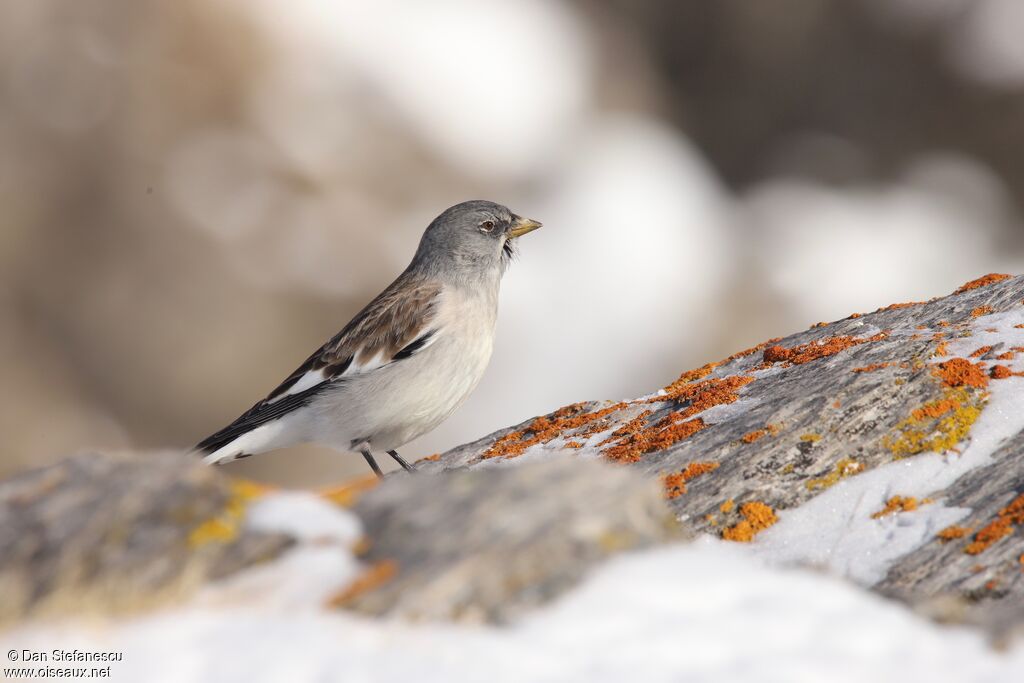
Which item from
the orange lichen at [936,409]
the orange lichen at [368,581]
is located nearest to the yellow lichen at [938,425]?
the orange lichen at [936,409]

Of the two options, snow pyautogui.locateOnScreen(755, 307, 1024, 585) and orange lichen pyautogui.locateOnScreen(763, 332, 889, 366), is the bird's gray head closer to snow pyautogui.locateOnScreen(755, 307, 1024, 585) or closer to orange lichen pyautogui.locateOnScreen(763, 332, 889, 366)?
orange lichen pyautogui.locateOnScreen(763, 332, 889, 366)

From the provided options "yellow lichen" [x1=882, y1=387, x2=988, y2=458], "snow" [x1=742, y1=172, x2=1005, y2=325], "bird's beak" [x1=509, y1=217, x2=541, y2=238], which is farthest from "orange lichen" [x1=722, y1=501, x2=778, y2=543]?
"snow" [x1=742, y1=172, x2=1005, y2=325]

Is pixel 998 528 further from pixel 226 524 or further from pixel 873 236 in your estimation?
pixel 873 236

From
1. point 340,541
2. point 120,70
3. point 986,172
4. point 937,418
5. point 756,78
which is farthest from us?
point 756,78

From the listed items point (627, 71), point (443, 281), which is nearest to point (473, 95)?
point (627, 71)

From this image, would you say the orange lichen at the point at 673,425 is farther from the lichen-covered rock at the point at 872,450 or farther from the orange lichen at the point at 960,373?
the orange lichen at the point at 960,373

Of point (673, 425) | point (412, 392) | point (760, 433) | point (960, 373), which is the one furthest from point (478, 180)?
point (960, 373)

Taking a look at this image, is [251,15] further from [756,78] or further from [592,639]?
[592,639]
